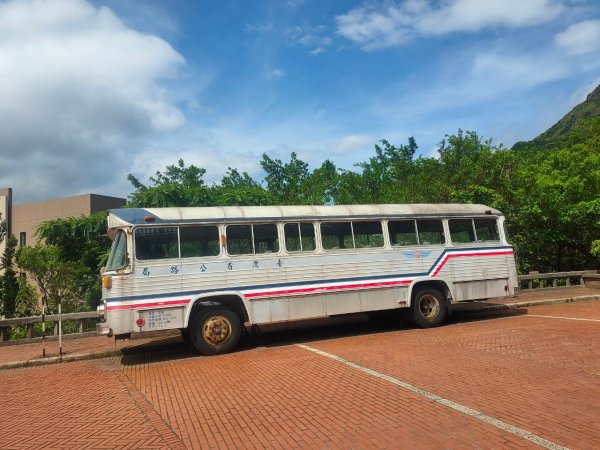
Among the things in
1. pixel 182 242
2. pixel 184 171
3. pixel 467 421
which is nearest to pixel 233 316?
pixel 182 242

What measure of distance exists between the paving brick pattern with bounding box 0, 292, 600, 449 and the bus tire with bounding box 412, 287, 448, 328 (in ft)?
3.82

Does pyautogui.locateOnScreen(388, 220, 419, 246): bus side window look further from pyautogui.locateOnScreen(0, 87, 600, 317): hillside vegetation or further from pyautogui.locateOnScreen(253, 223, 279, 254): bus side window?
pyautogui.locateOnScreen(0, 87, 600, 317): hillside vegetation

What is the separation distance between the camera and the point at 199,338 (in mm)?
9508

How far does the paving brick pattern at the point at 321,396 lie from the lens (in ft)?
16.0

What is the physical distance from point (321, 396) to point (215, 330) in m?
3.99

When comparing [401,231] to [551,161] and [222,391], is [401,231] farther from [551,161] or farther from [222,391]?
[551,161]

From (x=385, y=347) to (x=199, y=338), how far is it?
3.74m

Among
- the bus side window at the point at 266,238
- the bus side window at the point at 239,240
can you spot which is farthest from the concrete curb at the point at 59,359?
the bus side window at the point at 266,238

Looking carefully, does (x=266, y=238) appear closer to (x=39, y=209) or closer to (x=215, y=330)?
(x=215, y=330)

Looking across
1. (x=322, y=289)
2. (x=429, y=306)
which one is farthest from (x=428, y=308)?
(x=322, y=289)

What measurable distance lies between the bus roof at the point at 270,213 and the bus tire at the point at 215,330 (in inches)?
76.4

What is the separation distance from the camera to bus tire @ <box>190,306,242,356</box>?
9547mm

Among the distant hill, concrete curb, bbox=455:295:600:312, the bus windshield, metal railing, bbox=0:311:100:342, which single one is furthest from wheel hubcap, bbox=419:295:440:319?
the distant hill

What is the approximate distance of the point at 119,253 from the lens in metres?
9.46
